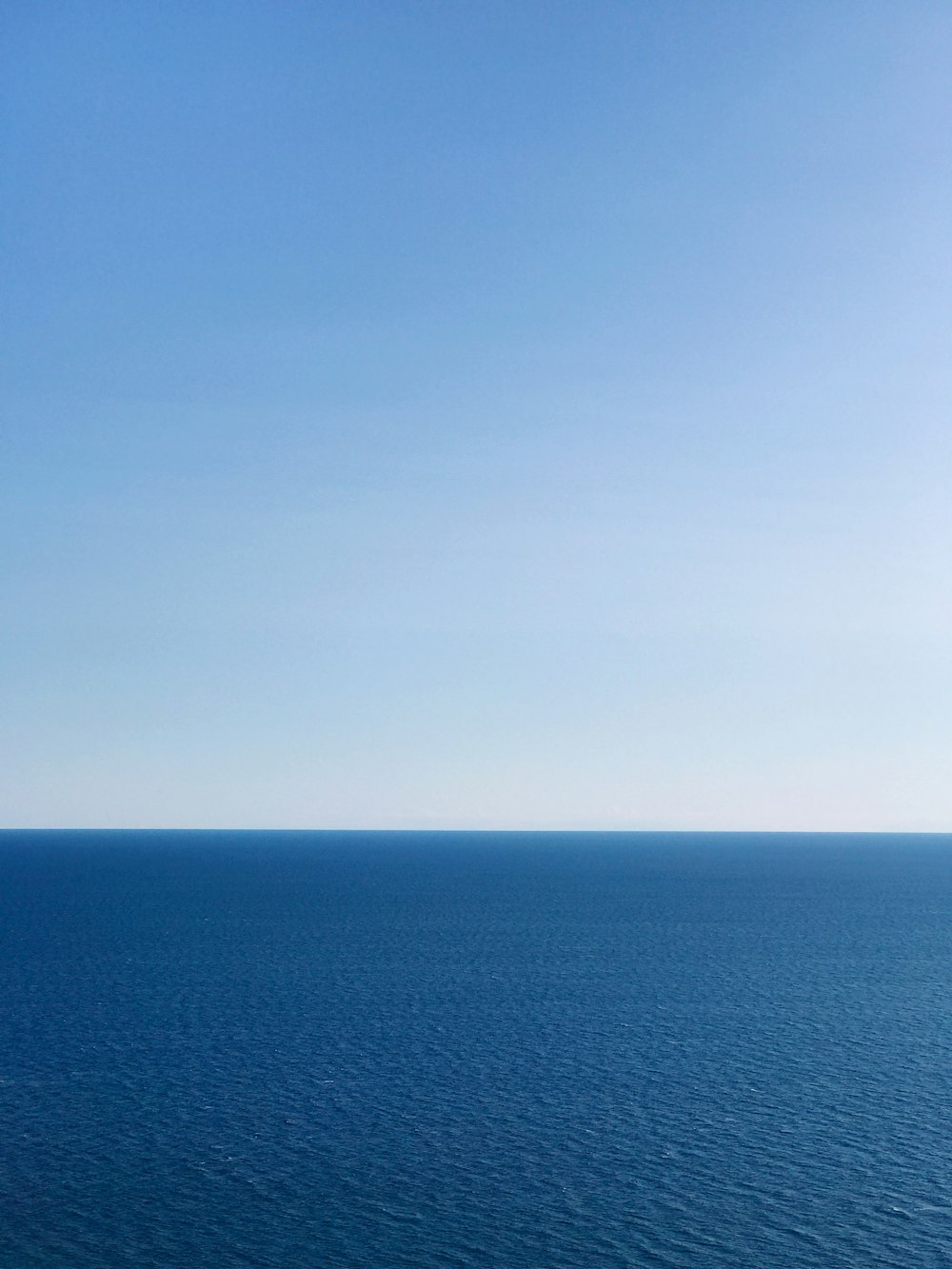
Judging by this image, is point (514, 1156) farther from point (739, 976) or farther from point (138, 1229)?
point (739, 976)

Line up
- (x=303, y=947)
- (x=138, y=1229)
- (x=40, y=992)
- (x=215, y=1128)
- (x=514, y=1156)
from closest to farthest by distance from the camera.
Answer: (x=138, y=1229)
(x=514, y=1156)
(x=215, y=1128)
(x=40, y=992)
(x=303, y=947)

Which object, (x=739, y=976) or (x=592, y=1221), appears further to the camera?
(x=739, y=976)

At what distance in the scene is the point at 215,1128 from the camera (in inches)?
2933

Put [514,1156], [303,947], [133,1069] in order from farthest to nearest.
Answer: [303,947], [133,1069], [514,1156]

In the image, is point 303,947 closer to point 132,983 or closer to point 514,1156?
point 132,983

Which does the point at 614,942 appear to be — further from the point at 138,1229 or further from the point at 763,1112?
the point at 138,1229

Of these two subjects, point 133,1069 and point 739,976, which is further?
point 739,976

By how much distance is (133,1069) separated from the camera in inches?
3504

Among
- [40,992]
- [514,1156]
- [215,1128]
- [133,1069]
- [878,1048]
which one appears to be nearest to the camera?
[514,1156]

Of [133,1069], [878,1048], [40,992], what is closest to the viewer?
[133,1069]

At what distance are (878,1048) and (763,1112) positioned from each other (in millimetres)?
25978

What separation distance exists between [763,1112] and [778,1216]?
19.0 meters

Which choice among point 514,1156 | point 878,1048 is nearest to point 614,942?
point 878,1048

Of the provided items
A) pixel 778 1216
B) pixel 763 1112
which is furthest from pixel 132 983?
pixel 778 1216
